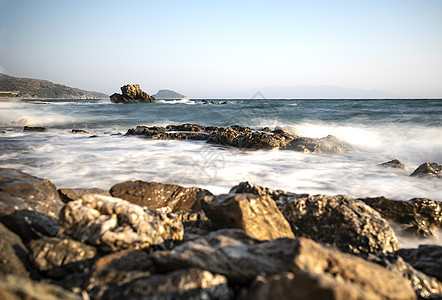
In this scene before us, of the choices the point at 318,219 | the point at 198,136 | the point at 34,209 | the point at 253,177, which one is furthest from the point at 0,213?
the point at 198,136

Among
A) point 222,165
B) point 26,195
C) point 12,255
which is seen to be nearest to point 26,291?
point 12,255

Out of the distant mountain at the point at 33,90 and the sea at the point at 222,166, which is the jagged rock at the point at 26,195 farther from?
the distant mountain at the point at 33,90

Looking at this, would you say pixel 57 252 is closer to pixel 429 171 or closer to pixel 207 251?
pixel 207 251

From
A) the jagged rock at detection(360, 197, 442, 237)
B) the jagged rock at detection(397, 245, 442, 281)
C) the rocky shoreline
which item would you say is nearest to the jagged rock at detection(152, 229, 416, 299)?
the rocky shoreline

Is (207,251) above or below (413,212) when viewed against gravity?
above

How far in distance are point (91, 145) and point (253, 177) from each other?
664 centimetres

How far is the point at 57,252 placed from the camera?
1.92 metres

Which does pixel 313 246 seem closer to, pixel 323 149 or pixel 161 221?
pixel 161 221

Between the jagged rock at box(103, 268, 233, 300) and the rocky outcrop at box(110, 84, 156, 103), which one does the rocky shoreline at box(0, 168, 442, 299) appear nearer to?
the jagged rock at box(103, 268, 233, 300)

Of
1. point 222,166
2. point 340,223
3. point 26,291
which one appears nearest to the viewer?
point 26,291

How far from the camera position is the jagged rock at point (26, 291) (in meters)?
1.13

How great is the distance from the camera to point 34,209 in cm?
265

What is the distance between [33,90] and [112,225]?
13236cm

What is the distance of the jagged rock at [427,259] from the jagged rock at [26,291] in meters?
2.63
